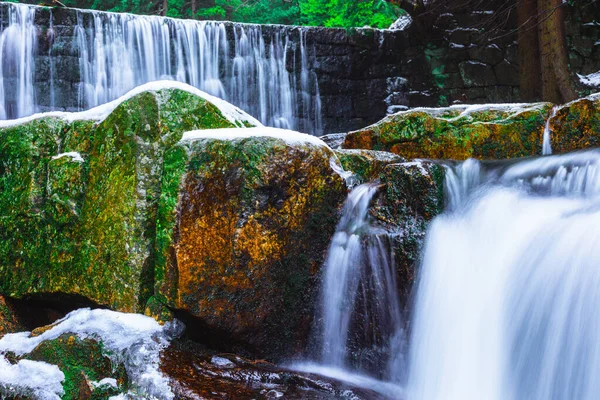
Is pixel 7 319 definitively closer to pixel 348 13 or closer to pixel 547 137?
pixel 547 137

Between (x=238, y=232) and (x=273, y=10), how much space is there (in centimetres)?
1809

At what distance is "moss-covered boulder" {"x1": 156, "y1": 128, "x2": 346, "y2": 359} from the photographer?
3479 millimetres

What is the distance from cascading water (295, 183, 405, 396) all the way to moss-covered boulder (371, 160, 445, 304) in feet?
0.44

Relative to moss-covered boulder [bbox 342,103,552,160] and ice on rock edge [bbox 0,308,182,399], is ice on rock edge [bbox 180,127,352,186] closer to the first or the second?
ice on rock edge [bbox 0,308,182,399]

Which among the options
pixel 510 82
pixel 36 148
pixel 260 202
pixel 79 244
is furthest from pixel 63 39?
pixel 510 82

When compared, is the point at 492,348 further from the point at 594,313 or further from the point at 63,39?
the point at 63,39

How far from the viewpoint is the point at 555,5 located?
8.69 metres

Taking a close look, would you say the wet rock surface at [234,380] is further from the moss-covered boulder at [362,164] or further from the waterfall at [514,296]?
the moss-covered boulder at [362,164]

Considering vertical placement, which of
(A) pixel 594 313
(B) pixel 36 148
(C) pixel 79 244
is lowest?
(A) pixel 594 313

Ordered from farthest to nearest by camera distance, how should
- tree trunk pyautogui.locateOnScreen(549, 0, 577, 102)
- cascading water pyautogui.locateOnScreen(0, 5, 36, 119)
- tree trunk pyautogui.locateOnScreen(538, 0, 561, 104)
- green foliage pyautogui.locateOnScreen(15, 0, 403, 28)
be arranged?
green foliage pyautogui.locateOnScreen(15, 0, 403, 28)
cascading water pyautogui.locateOnScreen(0, 5, 36, 119)
tree trunk pyautogui.locateOnScreen(538, 0, 561, 104)
tree trunk pyautogui.locateOnScreen(549, 0, 577, 102)

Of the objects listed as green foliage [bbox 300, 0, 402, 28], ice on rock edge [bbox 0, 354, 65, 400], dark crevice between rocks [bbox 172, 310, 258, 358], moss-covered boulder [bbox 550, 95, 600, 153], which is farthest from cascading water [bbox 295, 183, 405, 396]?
green foliage [bbox 300, 0, 402, 28]

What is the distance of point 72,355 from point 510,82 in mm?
11488

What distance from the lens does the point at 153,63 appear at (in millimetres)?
10805

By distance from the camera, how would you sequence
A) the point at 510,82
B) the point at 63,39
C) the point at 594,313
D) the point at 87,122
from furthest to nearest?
the point at 510,82 → the point at 63,39 → the point at 87,122 → the point at 594,313
